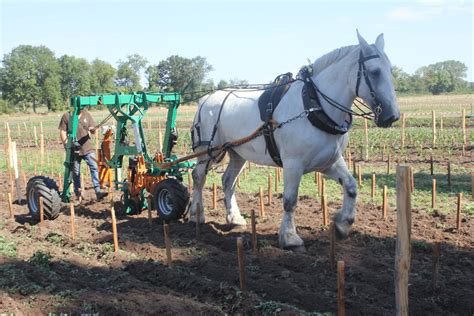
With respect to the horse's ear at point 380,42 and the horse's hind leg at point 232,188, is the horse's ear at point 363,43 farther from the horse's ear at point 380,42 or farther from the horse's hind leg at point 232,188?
the horse's hind leg at point 232,188

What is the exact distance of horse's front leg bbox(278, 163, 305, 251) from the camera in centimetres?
628

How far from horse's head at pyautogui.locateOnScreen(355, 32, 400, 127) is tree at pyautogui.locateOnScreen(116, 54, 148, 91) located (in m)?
64.6

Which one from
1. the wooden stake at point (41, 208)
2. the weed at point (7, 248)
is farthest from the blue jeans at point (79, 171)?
the weed at point (7, 248)

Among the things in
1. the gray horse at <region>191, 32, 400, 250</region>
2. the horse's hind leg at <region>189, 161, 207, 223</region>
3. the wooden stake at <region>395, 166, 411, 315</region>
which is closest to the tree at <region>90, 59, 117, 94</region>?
the horse's hind leg at <region>189, 161, 207, 223</region>

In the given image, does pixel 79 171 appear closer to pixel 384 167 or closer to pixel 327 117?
pixel 327 117

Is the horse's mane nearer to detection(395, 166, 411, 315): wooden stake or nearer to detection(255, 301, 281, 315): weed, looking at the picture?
detection(395, 166, 411, 315): wooden stake

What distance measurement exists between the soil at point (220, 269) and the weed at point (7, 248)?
0.24ft

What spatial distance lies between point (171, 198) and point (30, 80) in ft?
210

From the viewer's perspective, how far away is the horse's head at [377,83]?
554cm

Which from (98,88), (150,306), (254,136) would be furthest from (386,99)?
(98,88)

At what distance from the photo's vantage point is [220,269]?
217 inches

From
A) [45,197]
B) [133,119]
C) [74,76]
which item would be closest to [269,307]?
[133,119]

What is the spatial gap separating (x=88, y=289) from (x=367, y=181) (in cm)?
751

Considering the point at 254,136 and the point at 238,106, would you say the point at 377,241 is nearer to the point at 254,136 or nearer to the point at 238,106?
the point at 254,136
